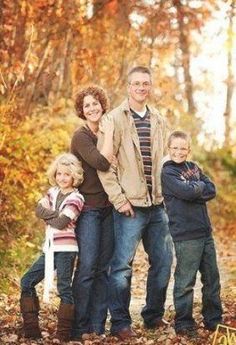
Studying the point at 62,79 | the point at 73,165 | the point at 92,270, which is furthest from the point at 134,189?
the point at 62,79

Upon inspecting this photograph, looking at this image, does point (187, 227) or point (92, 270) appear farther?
point (92, 270)

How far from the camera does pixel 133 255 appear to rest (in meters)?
6.80

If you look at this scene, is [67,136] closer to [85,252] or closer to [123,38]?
[123,38]

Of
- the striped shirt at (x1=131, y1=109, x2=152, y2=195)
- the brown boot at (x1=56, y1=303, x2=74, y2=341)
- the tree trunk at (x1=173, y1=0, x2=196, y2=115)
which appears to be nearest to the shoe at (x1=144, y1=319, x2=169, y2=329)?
the brown boot at (x1=56, y1=303, x2=74, y2=341)

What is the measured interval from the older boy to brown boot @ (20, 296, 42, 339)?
1.24m

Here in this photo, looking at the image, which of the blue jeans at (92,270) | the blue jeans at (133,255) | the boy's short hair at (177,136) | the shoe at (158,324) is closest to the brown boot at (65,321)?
the blue jeans at (92,270)

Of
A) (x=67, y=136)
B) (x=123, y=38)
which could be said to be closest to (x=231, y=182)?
(x=123, y=38)

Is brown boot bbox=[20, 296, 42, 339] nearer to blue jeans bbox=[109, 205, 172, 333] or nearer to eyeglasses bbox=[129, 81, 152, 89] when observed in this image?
blue jeans bbox=[109, 205, 172, 333]

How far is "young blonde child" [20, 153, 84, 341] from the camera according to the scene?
258 inches

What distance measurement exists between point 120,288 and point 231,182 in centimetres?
1680

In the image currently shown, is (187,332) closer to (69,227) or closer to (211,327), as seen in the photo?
(211,327)

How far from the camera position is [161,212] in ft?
22.9

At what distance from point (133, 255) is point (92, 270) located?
0.40 metres

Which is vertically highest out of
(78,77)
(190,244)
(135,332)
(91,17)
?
(91,17)
